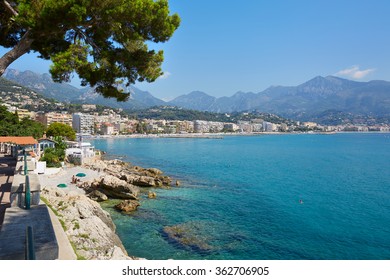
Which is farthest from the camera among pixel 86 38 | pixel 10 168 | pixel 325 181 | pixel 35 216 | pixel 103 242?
pixel 325 181

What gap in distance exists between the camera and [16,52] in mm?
6484

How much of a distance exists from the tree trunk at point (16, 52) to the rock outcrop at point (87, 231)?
453 cm

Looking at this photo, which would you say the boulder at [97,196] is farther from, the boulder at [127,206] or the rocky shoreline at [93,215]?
the boulder at [127,206]

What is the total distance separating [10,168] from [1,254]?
13153mm

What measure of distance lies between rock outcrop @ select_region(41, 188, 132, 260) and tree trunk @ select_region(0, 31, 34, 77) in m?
4.53

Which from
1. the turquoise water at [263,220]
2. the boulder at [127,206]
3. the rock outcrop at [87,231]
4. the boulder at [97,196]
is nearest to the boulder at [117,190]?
the boulder at [97,196]

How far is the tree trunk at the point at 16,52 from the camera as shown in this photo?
20.1 ft

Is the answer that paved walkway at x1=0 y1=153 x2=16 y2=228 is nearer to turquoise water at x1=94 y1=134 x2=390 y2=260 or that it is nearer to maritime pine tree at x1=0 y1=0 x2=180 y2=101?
maritime pine tree at x1=0 y1=0 x2=180 y2=101

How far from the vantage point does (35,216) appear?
265 inches

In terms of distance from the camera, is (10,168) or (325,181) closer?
(10,168)
